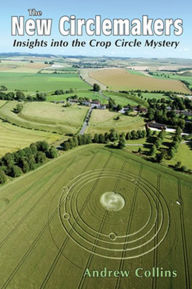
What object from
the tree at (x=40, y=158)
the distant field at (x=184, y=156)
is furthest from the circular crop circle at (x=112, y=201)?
the distant field at (x=184, y=156)

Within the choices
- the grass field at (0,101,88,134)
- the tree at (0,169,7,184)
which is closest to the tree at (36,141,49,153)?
the tree at (0,169,7,184)

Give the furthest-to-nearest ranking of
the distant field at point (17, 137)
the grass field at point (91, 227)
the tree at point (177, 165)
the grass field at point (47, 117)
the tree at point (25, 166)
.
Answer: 1. the grass field at point (47, 117)
2. the distant field at point (17, 137)
3. the tree at point (177, 165)
4. the tree at point (25, 166)
5. the grass field at point (91, 227)

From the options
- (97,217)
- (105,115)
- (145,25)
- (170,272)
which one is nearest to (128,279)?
(170,272)

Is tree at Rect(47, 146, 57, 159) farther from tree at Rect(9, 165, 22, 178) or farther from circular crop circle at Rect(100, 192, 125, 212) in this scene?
circular crop circle at Rect(100, 192, 125, 212)

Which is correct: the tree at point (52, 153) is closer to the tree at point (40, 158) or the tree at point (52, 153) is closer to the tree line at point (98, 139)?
the tree at point (40, 158)

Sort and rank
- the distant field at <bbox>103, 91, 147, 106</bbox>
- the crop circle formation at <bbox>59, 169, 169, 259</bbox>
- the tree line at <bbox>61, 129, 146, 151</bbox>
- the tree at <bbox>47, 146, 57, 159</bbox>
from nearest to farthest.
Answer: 1. the crop circle formation at <bbox>59, 169, 169, 259</bbox>
2. the tree at <bbox>47, 146, 57, 159</bbox>
3. the tree line at <bbox>61, 129, 146, 151</bbox>
4. the distant field at <bbox>103, 91, 147, 106</bbox>

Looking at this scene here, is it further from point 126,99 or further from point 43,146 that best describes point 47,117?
point 126,99

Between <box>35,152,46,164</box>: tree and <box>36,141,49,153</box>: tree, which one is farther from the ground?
<box>36,141,49,153</box>: tree
